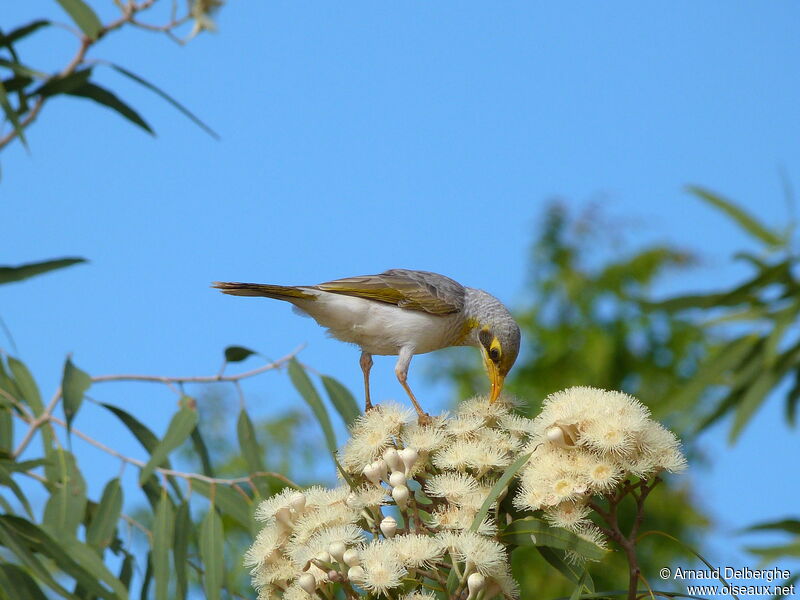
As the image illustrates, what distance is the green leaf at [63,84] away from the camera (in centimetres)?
498

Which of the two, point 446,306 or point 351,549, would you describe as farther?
point 446,306

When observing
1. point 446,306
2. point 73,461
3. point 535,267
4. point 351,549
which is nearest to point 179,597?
point 73,461

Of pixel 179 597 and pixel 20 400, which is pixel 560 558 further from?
pixel 20 400

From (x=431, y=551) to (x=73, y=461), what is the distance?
2.79 metres

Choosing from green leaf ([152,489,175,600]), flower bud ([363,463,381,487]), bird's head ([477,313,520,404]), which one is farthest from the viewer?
bird's head ([477,313,520,404])

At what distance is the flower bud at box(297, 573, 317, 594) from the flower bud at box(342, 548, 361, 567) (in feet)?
0.39

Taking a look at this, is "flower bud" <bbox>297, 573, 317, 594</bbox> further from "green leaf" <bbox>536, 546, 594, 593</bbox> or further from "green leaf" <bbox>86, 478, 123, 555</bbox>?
"green leaf" <bbox>86, 478, 123, 555</bbox>

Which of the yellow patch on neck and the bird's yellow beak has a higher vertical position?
the yellow patch on neck

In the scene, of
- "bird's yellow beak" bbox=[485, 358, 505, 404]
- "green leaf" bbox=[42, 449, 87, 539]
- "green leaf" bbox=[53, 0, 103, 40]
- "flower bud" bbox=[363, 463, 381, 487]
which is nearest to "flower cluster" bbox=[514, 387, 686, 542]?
"flower bud" bbox=[363, 463, 381, 487]

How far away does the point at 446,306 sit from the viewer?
4633 mm

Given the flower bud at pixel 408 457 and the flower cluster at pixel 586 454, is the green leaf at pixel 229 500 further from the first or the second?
the flower cluster at pixel 586 454

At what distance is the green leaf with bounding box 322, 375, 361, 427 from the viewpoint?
188 inches

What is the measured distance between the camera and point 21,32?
505 cm

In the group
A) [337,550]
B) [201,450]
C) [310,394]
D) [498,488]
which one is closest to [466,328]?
[310,394]
